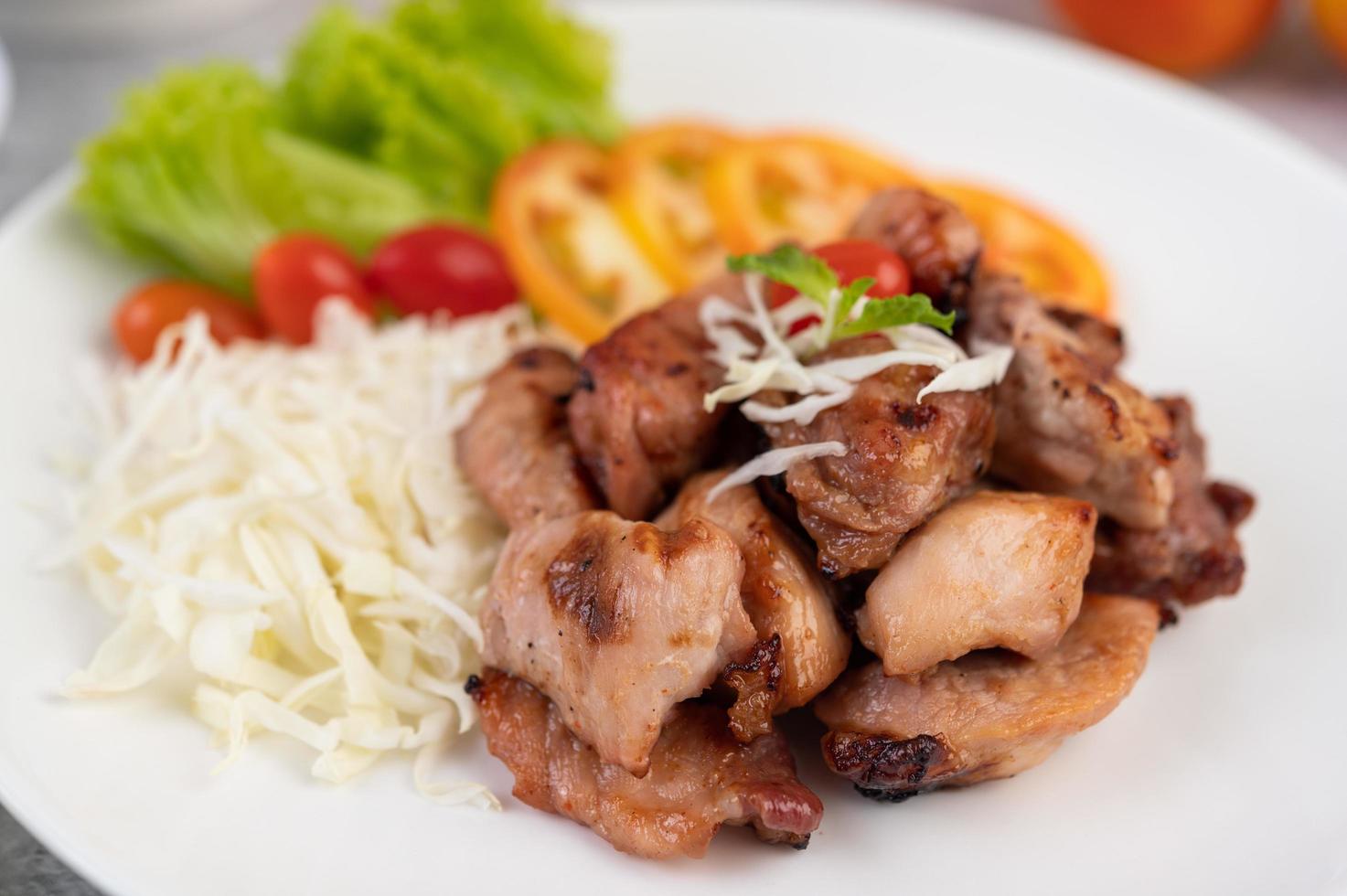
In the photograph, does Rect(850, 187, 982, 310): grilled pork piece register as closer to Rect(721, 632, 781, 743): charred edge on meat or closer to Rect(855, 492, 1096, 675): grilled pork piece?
Rect(855, 492, 1096, 675): grilled pork piece

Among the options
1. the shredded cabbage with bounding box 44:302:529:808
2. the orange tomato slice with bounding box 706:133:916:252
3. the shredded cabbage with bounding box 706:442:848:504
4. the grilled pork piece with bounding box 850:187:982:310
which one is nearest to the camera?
the shredded cabbage with bounding box 706:442:848:504

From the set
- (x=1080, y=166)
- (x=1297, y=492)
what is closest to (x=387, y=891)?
(x=1297, y=492)

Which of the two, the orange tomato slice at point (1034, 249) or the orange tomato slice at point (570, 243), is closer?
the orange tomato slice at point (570, 243)

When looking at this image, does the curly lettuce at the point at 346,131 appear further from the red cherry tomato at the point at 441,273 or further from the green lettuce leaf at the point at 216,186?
the red cherry tomato at the point at 441,273

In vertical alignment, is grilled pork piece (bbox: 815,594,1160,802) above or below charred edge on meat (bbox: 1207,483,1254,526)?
below

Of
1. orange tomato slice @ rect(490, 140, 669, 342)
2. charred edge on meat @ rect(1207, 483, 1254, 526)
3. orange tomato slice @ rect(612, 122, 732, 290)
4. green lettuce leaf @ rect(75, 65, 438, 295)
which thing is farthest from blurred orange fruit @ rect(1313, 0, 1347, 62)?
green lettuce leaf @ rect(75, 65, 438, 295)

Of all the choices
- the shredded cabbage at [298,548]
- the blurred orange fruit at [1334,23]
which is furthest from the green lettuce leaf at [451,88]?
the blurred orange fruit at [1334,23]
